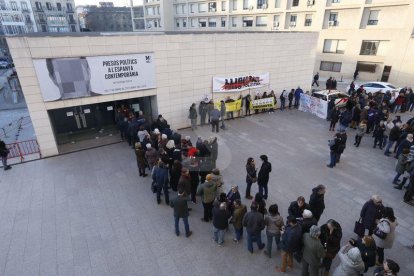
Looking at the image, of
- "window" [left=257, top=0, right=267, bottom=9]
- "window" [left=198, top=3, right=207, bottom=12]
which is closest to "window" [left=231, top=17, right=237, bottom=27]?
"window" [left=257, top=0, right=267, bottom=9]

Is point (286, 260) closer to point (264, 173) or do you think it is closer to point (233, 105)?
point (264, 173)

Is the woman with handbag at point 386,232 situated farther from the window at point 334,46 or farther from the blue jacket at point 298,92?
the window at point 334,46

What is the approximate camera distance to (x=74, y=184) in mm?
9984

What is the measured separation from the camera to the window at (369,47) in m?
27.5

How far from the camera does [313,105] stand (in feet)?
56.4

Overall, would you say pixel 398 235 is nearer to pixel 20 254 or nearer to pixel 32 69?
pixel 20 254

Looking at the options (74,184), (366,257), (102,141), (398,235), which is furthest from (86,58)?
(398,235)

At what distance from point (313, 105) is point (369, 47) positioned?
16.9m

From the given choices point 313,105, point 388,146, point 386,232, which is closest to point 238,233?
point 386,232

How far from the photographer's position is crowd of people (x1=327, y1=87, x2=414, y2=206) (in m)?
9.03

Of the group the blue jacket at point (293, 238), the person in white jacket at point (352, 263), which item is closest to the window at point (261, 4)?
the blue jacket at point (293, 238)

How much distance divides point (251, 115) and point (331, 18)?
2128cm

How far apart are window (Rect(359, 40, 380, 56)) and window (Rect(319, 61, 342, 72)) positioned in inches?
110

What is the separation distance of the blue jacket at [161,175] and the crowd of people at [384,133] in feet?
22.4
